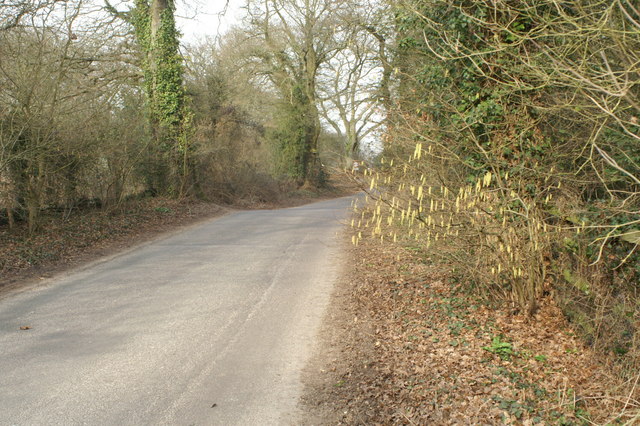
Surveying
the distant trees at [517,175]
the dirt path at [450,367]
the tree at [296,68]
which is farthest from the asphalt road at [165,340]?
the tree at [296,68]

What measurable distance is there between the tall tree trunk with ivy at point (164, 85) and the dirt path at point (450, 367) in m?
12.2

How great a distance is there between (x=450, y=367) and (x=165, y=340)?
3.44 metres

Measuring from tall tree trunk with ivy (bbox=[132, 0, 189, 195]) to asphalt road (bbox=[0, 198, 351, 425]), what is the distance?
841 cm

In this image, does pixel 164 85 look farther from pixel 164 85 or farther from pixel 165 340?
pixel 165 340

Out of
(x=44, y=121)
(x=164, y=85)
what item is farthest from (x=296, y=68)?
(x=44, y=121)

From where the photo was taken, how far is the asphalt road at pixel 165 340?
15.4 feet

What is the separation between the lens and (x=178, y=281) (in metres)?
9.07

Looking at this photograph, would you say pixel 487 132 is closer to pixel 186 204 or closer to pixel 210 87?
pixel 186 204

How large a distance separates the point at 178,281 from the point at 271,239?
4.74 metres

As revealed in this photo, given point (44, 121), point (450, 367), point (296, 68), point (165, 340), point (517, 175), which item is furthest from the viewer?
point (296, 68)

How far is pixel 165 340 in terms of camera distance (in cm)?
631

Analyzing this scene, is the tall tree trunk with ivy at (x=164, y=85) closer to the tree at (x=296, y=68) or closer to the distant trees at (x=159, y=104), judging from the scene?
the distant trees at (x=159, y=104)

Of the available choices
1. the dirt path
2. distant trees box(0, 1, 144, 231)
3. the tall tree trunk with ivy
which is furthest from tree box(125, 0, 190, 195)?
the dirt path

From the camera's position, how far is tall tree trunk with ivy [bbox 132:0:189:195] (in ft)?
61.5
